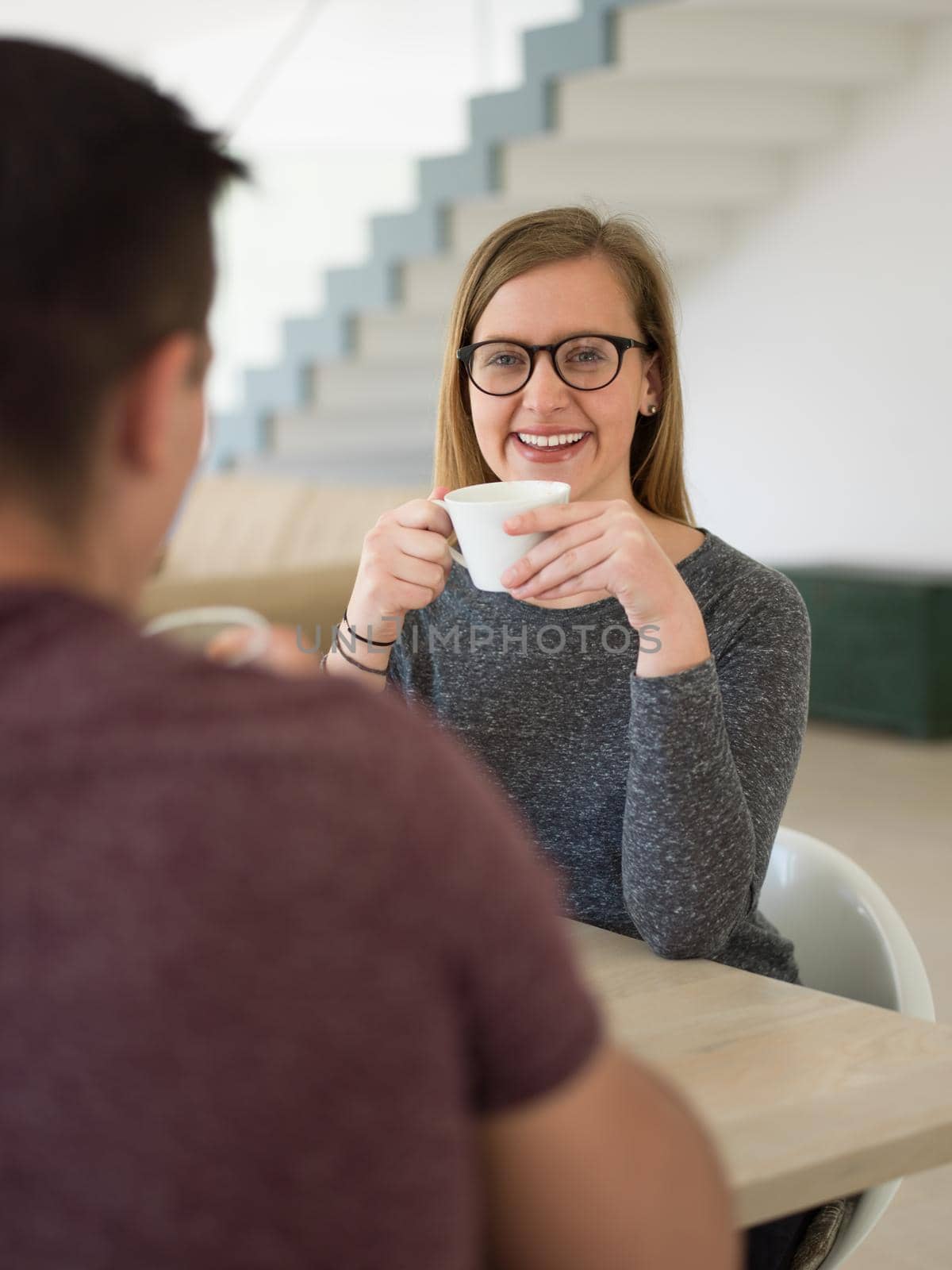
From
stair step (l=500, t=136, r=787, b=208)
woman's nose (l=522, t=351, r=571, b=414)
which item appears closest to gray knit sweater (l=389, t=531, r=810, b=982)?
woman's nose (l=522, t=351, r=571, b=414)

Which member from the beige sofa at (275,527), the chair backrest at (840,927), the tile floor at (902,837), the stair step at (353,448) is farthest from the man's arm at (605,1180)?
the stair step at (353,448)

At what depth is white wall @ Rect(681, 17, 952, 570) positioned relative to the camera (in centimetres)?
557

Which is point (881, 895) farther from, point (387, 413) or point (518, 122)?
point (387, 413)

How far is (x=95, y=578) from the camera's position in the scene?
602mm

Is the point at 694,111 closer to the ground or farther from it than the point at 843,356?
farther from it

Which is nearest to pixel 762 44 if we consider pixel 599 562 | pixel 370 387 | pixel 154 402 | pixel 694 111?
pixel 694 111

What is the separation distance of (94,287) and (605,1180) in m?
0.40

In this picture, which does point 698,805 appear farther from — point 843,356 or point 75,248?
point 843,356

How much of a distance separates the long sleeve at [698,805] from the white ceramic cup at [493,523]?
0.50 feet

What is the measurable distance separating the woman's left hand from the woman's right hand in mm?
153

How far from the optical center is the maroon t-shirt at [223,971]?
503 mm

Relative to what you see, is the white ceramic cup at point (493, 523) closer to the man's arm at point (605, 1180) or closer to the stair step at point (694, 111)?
the man's arm at point (605, 1180)

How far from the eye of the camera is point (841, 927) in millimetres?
1535

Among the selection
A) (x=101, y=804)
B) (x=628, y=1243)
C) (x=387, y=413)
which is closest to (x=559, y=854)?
(x=628, y=1243)
